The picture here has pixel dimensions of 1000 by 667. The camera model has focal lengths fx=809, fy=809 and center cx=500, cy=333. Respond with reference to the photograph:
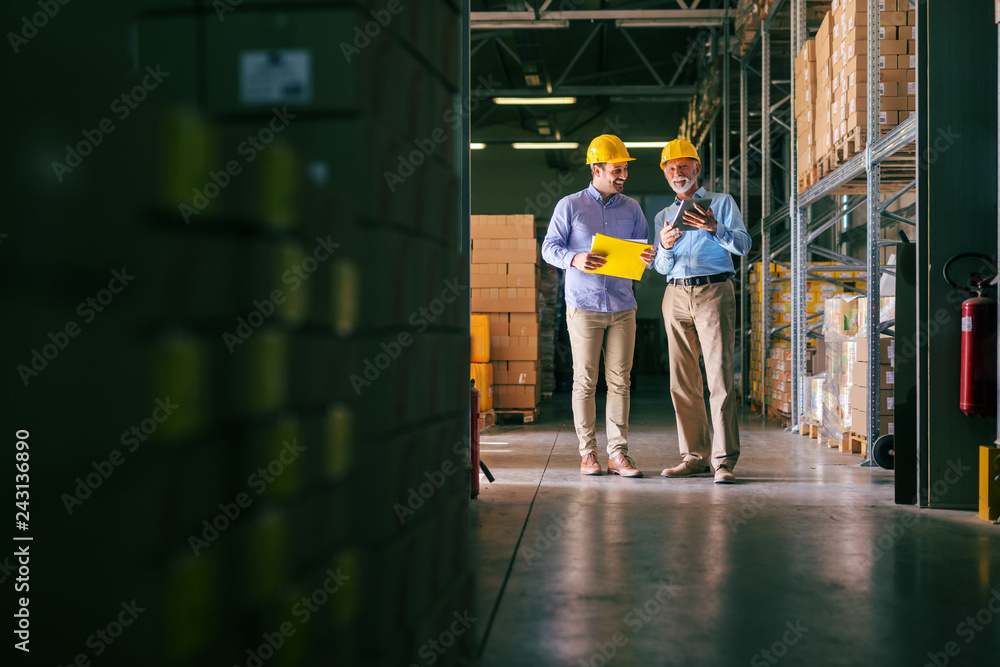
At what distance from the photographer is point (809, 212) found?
847 centimetres

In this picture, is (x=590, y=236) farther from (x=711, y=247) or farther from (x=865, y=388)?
(x=865, y=388)

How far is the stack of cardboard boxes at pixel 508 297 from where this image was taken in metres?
9.10

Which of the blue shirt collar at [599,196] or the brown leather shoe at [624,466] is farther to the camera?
the blue shirt collar at [599,196]

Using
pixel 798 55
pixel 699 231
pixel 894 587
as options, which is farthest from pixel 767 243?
pixel 894 587

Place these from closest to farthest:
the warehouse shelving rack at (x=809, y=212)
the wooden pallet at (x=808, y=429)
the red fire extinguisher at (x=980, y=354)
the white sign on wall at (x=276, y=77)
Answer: the white sign on wall at (x=276, y=77) < the red fire extinguisher at (x=980, y=354) < the warehouse shelving rack at (x=809, y=212) < the wooden pallet at (x=808, y=429)

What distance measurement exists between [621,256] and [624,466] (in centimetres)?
128

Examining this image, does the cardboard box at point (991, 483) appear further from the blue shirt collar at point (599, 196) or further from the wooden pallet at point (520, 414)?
the wooden pallet at point (520, 414)

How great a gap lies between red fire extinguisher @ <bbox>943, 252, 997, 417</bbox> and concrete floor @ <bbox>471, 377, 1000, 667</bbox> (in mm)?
342

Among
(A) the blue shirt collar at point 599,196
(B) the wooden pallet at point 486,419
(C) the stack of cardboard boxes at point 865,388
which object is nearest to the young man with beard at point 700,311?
(A) the blue shirt collar at point 599,196

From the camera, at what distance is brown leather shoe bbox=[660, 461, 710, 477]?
4988mm

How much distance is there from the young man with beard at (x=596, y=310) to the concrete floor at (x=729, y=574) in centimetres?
28

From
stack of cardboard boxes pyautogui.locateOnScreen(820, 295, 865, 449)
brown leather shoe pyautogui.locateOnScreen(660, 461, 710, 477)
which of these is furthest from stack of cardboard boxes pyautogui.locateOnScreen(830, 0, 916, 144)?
brown leather shoe pyautogui.locateOnScreen(660, 461, 710, 477)

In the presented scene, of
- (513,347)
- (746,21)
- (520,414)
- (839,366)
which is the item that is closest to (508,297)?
(513,347)

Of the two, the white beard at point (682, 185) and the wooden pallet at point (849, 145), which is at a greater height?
the wooden pallet at point (849, 145)
